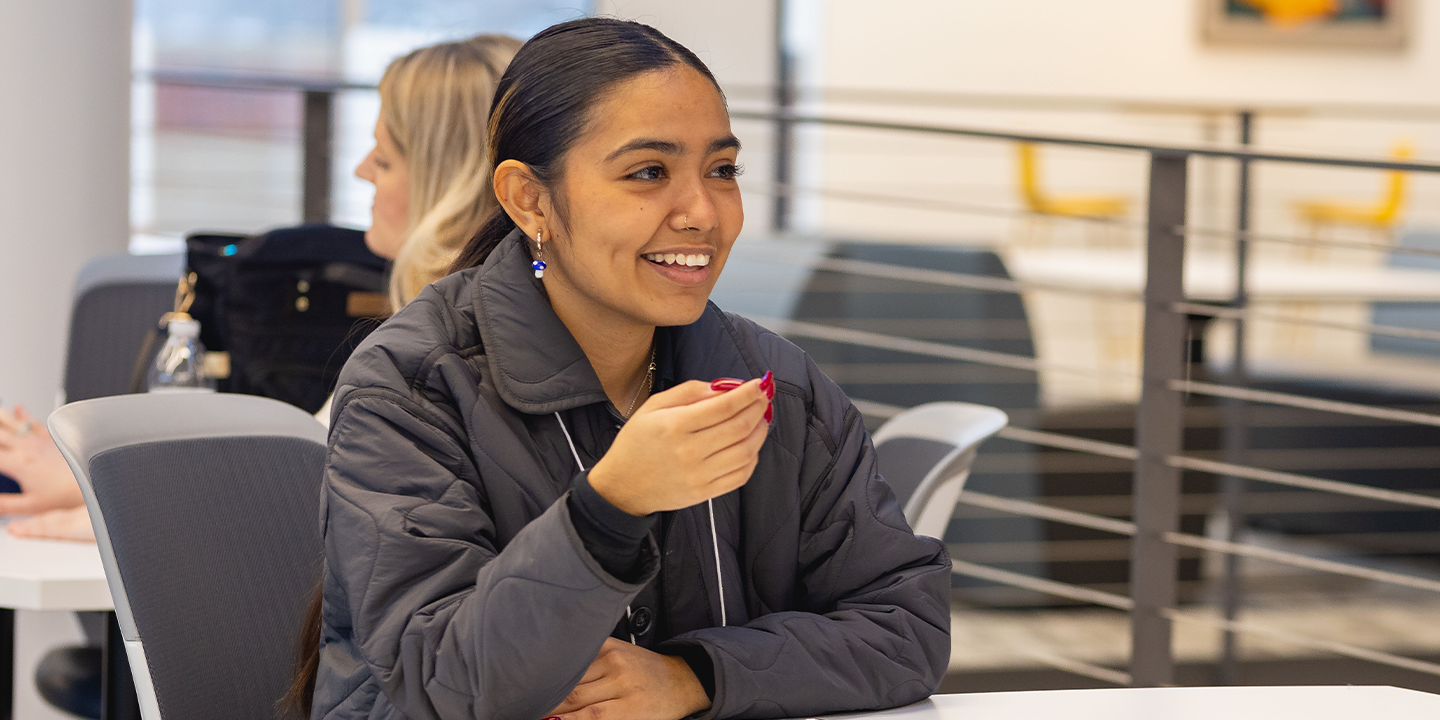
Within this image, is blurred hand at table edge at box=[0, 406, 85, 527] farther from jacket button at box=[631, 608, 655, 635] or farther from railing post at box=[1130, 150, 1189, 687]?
railing post at box=[1130, 150, 1189, 687]

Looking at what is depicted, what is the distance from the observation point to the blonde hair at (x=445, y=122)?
6.24 feet

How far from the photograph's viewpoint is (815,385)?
3.79 ft

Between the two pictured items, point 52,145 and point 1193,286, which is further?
point 1193,286

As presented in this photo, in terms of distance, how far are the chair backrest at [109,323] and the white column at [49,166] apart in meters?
0.11

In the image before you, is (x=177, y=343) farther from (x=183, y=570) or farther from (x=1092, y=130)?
(x=1092, y=130)

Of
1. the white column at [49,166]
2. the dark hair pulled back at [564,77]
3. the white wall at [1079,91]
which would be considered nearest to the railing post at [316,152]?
the white column at [49,166]

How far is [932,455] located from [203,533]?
0.80 m

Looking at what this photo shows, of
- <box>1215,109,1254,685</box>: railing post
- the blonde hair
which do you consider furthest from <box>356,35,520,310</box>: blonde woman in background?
<box>1215,109,1254,685</box>: railing post

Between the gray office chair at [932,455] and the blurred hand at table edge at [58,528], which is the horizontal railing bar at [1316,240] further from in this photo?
the blurred hand at table edge at [58,528]

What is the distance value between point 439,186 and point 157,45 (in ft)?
17.5

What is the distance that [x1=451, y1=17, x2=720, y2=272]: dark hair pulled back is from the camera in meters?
1.04

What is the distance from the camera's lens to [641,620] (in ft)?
3.44

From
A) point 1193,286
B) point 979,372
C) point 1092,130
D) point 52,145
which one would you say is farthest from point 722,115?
point 1092,130

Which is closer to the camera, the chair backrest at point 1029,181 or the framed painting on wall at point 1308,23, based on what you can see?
the chair backrest at point 1029,181
